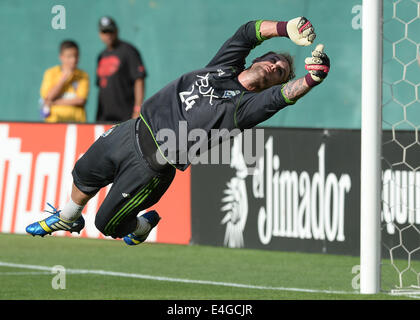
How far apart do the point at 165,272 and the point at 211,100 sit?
4241 millimetres

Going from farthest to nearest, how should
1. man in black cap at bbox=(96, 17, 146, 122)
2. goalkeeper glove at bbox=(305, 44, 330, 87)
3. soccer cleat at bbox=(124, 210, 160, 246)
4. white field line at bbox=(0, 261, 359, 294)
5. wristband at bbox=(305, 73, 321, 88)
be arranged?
1. man in black cap at bbox=(96, 17, 146, 122)
2. white field line at bbox=(0, 261, 359, 294)
3. soccer cleat at bbox=(124, 210, 160, 246)
4. wristband at bbox=(305, 73, 321, 88)
5. goalkeeper glove at bbox=(305, 44, 330, 87)

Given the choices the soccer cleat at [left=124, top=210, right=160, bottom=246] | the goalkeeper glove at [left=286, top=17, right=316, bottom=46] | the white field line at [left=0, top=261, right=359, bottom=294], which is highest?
the goalkeeper glove at [left=286, top=17, right=316, bottom=46]

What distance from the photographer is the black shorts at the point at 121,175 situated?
29.3ft

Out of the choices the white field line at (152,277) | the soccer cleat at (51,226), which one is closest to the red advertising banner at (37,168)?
the white field line at (152,277)

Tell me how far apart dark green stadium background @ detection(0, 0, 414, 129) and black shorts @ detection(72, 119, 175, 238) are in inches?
311

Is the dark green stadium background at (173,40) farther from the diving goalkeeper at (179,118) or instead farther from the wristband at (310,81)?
the wristband at (310,81)

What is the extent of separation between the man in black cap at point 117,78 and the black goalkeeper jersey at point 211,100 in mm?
7159

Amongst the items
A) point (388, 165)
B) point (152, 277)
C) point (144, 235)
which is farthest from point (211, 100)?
point (388, 165)

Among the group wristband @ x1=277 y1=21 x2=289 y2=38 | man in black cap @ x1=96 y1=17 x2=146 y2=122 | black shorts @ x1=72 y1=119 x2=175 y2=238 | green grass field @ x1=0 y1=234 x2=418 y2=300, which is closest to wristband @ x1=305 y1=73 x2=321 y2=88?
wristband @ x1=277 y1=21 x2=289 y2=38

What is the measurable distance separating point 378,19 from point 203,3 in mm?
7581

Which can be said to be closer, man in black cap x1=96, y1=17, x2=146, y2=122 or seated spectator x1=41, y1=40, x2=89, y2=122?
man in black cap x1=96, y1=17, x2=146, y2=122

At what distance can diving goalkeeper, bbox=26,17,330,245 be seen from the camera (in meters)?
8.48

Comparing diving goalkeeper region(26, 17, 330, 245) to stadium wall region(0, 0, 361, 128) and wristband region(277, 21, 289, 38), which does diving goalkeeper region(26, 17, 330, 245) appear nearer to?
wristband region(277, 21, 289, 38)
